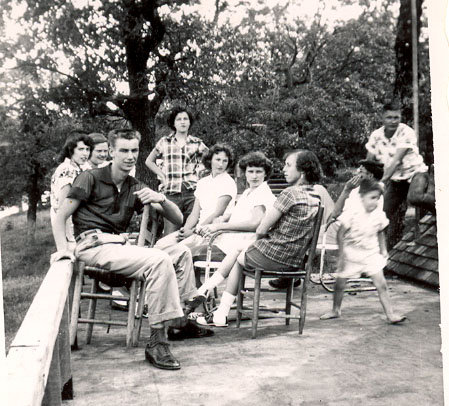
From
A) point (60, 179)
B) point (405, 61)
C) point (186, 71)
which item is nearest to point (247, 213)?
point (60, 179)

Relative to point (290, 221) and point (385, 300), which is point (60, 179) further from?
point (385, 300)

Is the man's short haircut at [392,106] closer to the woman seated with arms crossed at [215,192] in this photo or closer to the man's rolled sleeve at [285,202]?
the woman seated with arms crossed at [215,192]

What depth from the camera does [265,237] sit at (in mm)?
3650

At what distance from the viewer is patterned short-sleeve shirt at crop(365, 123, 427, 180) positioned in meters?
4.47

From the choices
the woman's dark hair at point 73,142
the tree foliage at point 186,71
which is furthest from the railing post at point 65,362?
the tree foliage at point 186,71

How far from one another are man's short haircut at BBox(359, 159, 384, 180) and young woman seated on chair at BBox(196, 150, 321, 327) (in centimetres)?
50

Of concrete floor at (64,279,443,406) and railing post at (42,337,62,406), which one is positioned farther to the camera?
concrete floor at (64,279,443,406)

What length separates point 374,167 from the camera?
3945mm

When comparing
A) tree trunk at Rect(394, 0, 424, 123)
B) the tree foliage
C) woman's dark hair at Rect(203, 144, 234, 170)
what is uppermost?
the tree foliage

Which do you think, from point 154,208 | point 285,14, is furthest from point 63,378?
point 285,14

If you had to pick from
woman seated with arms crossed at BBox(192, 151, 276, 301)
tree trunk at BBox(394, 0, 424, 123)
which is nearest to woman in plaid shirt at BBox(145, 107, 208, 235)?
woman seated with arms crossed at BBox(192, 151, 276, 301)

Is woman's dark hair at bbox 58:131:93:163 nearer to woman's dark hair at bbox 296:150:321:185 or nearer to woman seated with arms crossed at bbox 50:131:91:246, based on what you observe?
woman seated with arms crossed at bbox 50:131:91:246

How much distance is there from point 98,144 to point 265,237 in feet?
5.59

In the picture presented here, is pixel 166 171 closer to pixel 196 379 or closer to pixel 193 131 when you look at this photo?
pixel 196 379
